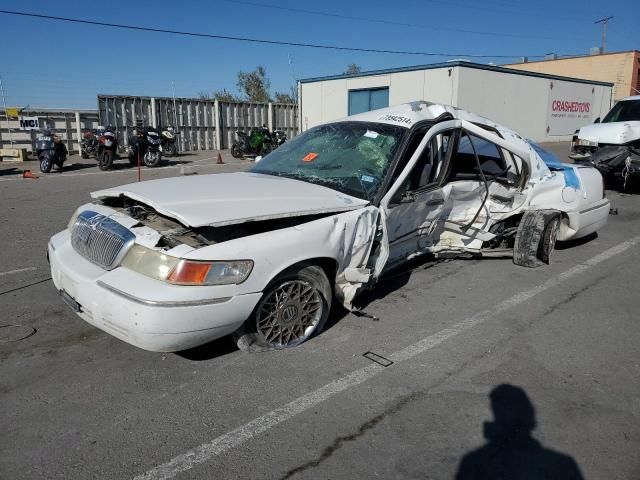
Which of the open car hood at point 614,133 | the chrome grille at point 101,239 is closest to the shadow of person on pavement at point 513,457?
the chrome grille at point 101,239

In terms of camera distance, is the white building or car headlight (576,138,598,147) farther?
the white building

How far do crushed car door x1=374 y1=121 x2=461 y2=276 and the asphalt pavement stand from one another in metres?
0.50

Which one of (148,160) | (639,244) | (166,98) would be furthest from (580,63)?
(639,244)

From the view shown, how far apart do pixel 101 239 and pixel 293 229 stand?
128cm

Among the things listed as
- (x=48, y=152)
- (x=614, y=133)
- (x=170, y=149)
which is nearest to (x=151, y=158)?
(x=170, y=149)

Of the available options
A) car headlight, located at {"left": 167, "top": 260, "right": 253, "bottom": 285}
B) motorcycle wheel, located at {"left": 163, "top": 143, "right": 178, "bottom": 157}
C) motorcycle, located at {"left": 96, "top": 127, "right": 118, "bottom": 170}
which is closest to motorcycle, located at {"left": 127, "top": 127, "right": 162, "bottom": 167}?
motorcycle, located at {"left": 96, "top": 127, "right": 118, "bottom": 170}

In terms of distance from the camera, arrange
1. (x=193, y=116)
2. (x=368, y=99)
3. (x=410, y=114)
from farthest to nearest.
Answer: (x=368, y=99) < (x=193, y=116) < (x=410, y=114)

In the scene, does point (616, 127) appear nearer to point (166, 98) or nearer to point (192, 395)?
point (192, 395)

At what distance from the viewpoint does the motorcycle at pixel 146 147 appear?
52.9 feet

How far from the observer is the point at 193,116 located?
23.6 meters

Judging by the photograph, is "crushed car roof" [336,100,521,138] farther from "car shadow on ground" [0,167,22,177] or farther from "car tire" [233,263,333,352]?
"car shadow on ground" [0,167,22,177]

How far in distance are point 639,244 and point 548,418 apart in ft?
16.9

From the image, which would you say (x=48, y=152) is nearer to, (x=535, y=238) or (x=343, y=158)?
(x=343, y=158)

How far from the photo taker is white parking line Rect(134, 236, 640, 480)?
2510 mm
